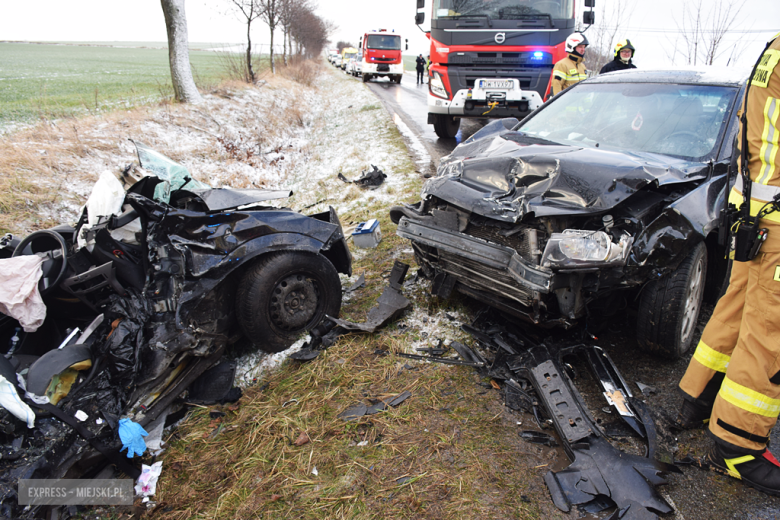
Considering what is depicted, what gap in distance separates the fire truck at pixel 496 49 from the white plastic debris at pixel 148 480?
692 centimetres

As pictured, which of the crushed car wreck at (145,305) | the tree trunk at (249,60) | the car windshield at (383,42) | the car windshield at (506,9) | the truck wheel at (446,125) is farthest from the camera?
the car windshield at (383,42)

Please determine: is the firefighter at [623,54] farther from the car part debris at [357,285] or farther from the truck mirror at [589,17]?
the car part debris at [357,285]

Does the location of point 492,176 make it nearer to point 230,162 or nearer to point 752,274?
point 752,274

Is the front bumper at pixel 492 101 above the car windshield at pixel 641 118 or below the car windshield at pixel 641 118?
above

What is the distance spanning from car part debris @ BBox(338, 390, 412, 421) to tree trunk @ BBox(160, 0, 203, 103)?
1083 centimetres

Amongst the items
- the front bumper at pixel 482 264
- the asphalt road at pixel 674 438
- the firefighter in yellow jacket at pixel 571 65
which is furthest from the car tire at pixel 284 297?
the firefighter in yellow jacket at pixel 571 65

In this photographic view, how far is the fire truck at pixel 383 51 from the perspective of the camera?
2488 centimetres

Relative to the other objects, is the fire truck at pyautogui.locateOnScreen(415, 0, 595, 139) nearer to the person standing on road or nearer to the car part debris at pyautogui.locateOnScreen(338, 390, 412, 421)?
the car part debris at pyautogui.locateOnScreen(338, 390, 412, 421)

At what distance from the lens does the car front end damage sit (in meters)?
2.31

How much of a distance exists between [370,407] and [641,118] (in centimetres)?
295

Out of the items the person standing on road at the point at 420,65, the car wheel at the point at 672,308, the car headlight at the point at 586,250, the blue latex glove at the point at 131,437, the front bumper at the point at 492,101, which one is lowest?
the blue latex glove at the point at 131,437

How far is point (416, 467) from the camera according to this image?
2160mm

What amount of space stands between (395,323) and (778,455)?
233 cm

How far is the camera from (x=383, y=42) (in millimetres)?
24891
